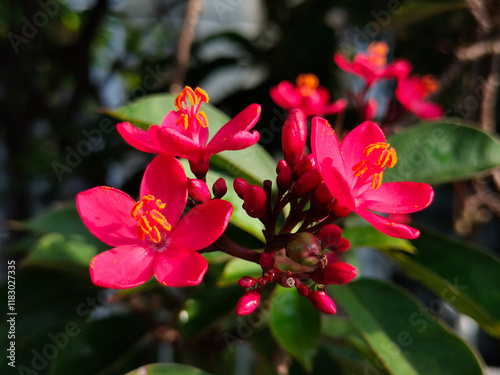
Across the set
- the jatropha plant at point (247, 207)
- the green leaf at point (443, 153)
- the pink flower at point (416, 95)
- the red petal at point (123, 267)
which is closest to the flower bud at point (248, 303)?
the jatropha plant at point (247, 207)

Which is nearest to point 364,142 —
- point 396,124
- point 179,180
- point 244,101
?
point 179,180

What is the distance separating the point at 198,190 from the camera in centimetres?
58

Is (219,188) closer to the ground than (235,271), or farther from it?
farther from it

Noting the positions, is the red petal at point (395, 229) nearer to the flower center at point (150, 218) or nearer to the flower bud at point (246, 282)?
Result: the flower bud at point (246, 282)

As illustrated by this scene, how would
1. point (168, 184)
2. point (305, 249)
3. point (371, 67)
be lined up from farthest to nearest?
point (371, 67)
point (168, 184)
point (305, 249)

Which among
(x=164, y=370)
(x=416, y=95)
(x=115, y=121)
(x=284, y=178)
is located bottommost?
(x=115, y=121)

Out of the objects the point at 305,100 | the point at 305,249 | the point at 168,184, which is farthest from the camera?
the point at 305,100

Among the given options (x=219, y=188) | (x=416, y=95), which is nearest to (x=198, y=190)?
(x=219, y=188)

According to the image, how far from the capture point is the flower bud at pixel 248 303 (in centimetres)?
52

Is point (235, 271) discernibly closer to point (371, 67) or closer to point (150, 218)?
point (150, 218)

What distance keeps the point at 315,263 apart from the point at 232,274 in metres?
0.23

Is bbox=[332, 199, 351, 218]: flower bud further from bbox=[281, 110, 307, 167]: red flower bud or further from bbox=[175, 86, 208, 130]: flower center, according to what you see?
bbox=[175, 86, 208, 130]: flower center

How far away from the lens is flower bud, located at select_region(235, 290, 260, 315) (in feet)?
1.71

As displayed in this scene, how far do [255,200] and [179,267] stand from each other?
4.5 inches
